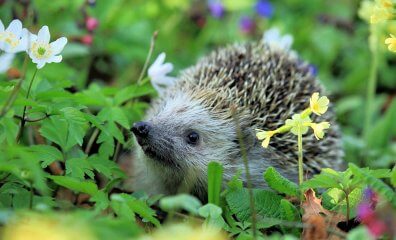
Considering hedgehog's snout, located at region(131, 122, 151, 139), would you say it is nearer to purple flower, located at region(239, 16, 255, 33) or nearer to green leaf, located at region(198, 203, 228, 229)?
green leaf, located at region(198, 203, 228, 229)

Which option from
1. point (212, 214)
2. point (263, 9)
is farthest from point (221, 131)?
point (263, 9)

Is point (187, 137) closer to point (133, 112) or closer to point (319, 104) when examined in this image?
point (133, 112)

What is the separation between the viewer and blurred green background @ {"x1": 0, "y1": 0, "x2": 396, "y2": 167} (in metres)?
4.29

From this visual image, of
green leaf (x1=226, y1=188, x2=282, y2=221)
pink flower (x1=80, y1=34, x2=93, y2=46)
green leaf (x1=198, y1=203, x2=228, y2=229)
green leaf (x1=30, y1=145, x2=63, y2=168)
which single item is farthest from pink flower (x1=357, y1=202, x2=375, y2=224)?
pink flower (x1=80, y1=34, x2=93, y2=46)

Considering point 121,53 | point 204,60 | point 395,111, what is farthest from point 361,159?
point 121,53

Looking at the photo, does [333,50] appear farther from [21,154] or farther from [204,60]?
[21,154]

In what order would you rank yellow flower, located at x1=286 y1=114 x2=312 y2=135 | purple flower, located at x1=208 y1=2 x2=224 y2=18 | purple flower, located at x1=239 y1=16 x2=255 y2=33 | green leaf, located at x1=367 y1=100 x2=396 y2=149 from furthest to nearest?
purple flower, located at x1=239 y1=16 x2=255 y2=33
purple flower, located at x1=208 y1=2 x2=224 y2=18
green leaf, located at x1=367 y1=100 x2=396 y2=149
yellow flower, located at x1=286 y1=114 x2=312 y2=135

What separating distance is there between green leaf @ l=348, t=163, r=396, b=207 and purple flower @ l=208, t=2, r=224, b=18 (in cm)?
309

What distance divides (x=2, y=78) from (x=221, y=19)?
91.0 inches

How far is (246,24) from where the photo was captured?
208 inches

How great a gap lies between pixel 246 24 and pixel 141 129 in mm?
2583

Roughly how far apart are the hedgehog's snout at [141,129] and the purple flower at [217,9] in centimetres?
241

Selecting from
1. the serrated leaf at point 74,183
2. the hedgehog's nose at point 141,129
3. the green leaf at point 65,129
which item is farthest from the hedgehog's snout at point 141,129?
the serrated leaf at point 74,183

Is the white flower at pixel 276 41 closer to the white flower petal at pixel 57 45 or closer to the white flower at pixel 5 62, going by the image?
the white flower petal at pixel 57 45
